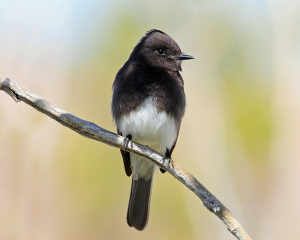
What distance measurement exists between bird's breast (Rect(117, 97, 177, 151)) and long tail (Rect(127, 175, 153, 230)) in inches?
28.7

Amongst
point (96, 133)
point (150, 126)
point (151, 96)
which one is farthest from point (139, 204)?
point (96, 133)

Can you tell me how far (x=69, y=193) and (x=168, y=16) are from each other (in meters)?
2.22

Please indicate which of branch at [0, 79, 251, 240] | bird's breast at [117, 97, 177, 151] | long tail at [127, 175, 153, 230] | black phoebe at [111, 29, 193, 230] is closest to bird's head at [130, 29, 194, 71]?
black phoebe at [111, 29, 193, 230]

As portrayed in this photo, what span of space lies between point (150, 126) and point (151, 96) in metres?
0.22

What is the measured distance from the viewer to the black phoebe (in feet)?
16.3

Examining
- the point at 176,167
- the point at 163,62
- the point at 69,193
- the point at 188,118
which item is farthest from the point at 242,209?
the point at 176,167

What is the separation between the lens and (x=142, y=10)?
27.6 ft

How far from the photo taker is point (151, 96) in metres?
4.94

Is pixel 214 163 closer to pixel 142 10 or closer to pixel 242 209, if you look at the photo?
pixel 242 209

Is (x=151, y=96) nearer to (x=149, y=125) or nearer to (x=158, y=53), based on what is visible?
(x=149, y=125)

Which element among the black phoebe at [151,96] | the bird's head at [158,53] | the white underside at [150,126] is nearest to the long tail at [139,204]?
the black phoebe at [151,96]

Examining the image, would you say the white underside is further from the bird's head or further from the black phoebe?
the bird's head

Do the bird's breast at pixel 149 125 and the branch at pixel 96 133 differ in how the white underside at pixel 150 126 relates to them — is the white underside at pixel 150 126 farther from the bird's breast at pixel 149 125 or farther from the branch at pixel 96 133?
the branch at pixel 96 133

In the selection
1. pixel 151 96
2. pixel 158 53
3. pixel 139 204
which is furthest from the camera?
pixel 139 204
